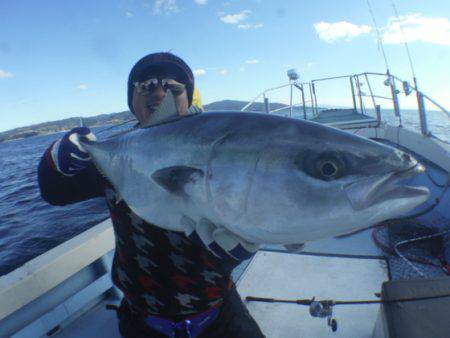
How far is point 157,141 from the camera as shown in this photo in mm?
1719

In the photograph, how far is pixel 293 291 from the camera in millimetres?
3736

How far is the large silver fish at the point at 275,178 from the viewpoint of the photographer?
1.25m

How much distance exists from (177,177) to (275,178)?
478 millimetres

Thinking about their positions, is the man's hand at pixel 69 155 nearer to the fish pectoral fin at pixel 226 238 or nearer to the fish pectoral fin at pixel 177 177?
the fish pectoral fin at pixel 177 177

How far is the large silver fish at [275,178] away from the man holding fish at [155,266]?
→ 24.2 inches

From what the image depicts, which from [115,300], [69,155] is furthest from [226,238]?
[115,300]

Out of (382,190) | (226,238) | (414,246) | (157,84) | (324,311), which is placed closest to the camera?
(382,190)

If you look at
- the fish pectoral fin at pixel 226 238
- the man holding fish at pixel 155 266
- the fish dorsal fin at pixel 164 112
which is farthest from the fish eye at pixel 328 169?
the man holding fish at pixel 155 266

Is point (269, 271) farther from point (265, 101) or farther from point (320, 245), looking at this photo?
point (265, 101)

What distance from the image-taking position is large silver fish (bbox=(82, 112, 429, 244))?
1.25m

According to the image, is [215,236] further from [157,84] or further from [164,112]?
[157,84]

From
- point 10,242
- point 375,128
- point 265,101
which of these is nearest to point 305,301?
point 375,128

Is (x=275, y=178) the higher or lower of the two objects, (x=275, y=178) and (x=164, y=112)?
the lower

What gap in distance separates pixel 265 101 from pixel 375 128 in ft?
9.41
